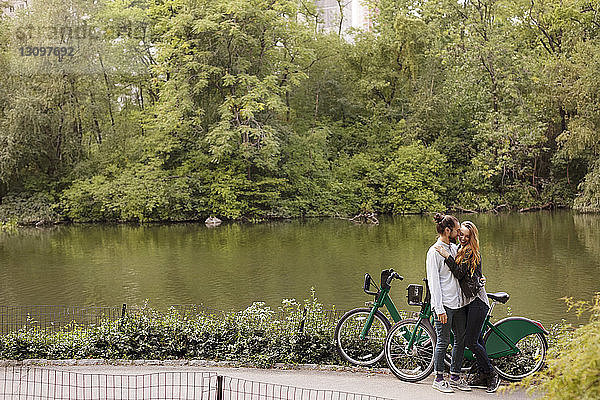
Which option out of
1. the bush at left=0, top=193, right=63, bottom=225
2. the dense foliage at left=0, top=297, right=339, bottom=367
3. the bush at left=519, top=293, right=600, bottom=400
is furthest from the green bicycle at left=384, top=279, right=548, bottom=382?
the bush at left=0, top=193, right=63, bottom=225

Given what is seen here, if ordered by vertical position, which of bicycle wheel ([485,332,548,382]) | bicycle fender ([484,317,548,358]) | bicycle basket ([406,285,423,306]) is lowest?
bicycle wheel ([485,332,548,382])

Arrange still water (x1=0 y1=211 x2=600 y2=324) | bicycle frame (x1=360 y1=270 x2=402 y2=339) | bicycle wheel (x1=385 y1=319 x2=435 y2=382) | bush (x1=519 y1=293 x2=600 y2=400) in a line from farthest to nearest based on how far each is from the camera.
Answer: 1. still water (x1=0 y1=211 x2=600 y2=324)
2. bicycle frame (x1=360 y1=270 x2=402 y2=339)
3. bicycle wheel (x1=385 y1=319 x2=435 y2=382)
4. bush (x1=519 y1=293 x2=600 y2=400)

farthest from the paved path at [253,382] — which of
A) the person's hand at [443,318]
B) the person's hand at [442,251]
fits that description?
the person's hand at [442,251]

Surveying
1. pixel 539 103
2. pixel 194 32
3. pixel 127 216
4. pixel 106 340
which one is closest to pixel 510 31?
pixel 539 103

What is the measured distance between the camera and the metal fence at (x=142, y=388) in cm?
573

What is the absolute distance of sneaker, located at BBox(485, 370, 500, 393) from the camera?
5.88m

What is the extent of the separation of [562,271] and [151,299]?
9115 mm

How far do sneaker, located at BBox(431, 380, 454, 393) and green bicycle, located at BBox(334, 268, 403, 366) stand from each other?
0.80m

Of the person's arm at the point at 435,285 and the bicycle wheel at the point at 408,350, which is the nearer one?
the person's arm at the point at 435,285

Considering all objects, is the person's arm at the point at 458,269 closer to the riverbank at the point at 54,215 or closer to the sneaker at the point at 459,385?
the sneaker at the point at 459,385

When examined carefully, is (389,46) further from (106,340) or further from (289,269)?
(106,340)

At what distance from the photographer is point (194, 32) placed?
3139 cm

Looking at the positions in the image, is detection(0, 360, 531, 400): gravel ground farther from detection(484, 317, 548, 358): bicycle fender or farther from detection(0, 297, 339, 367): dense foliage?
detection(484, 317, 548, 358): bicycle fender

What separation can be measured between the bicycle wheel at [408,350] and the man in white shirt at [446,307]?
7.4 inches
